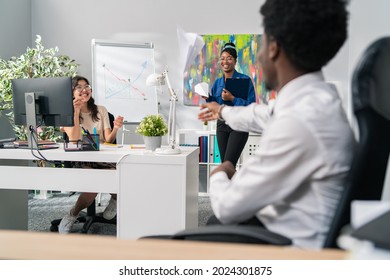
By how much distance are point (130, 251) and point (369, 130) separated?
0.61 meters

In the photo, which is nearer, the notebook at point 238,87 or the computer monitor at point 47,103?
the computer monitor at point 47,103

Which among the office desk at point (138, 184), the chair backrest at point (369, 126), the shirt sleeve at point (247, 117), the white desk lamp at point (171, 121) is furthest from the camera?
the white desk lamp at point (171, 121)

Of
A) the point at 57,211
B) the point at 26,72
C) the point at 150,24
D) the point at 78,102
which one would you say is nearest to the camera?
the point at 78,102

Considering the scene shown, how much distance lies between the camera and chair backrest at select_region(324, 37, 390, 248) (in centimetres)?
93

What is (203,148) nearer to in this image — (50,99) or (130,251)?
(50,99)

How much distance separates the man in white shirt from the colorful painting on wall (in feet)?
13.2

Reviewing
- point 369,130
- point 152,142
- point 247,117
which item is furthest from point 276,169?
point 152,142

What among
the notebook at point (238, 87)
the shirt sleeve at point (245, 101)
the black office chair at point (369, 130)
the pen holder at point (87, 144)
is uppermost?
the notebook at point (238, 87)

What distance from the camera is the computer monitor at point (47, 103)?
2.67 meters

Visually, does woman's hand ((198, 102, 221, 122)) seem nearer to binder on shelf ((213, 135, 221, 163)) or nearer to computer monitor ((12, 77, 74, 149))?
computer monitor ((12, 77, 74, 149))

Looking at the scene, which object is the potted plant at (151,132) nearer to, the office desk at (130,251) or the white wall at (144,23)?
the office desk at (130,251)

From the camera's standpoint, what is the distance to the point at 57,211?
413cm

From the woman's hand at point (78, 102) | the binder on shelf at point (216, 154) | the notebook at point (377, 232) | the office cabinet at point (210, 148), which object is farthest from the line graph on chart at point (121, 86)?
the notebook at point (377, 232)

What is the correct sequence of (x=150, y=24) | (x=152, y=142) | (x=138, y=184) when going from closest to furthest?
(x=138, y=184), (x=152, y=142), (x=150, y=24)
